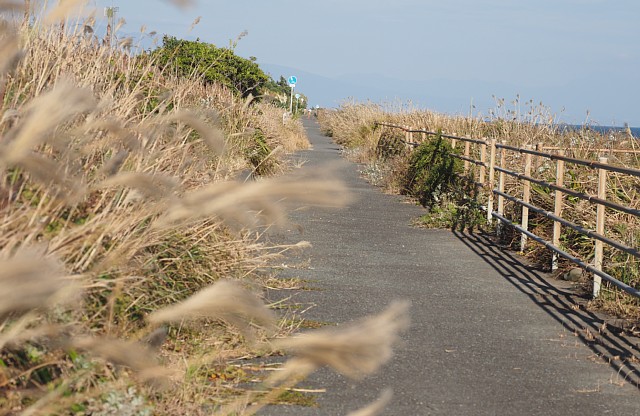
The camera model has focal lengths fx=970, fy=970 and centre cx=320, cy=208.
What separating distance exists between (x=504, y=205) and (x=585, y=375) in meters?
7.96

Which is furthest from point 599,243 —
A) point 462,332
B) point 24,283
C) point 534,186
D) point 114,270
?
point 24,283

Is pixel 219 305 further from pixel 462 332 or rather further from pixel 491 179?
pixel 491 179

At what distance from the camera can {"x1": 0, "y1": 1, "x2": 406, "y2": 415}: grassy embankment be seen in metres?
2.64

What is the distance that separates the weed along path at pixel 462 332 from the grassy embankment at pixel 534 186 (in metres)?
0.60

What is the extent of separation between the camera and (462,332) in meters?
7.80

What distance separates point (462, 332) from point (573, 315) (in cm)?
150

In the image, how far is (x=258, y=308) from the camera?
281cm

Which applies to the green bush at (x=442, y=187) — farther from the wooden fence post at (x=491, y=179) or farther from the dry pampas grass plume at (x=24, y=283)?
the dry pampas grass plume at (x=24, y=283)

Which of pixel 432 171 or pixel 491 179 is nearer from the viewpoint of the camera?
pixel 491 179

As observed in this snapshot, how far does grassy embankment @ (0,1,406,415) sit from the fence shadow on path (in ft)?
8.02

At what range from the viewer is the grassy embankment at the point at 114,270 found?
264 centimetres

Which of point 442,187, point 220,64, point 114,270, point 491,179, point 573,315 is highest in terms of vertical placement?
point 220,64

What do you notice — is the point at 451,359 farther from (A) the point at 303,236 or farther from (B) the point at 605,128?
(B) the point at 605,128

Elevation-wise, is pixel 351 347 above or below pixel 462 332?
above
